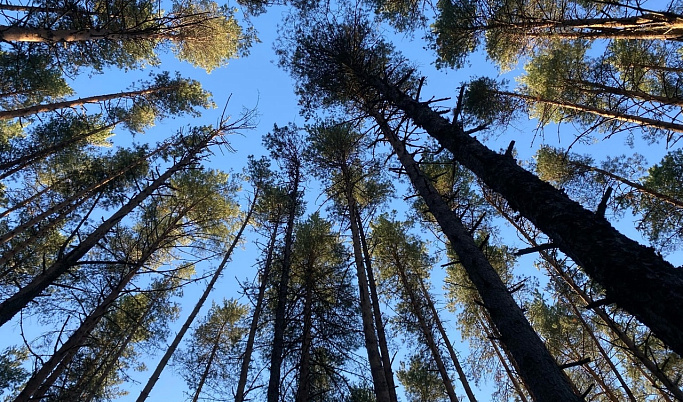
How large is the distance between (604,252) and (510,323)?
151cm

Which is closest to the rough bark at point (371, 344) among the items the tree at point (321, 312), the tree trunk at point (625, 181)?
the tree at point (321, 312)

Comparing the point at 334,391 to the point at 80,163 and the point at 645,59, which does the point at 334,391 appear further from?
the point at 645,59

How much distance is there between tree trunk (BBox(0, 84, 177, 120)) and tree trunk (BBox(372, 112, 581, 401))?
31.3ft

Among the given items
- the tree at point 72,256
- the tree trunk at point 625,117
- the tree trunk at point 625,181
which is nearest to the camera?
the tree at point 72,256

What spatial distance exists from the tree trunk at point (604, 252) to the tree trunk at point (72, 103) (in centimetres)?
1026

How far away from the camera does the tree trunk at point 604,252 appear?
6.15ft

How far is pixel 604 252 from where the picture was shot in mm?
2330

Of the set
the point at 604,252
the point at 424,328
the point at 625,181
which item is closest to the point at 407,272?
the point at 424,328

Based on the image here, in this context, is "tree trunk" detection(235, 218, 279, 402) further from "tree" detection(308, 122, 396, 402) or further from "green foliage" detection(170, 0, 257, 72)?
"green foliage" detection(170, 0, 257, 72)

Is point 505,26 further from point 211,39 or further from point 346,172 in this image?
point 211,39

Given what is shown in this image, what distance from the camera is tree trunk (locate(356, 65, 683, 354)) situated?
187 centimetres

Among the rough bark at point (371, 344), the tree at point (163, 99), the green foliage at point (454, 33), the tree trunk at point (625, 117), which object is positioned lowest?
the rough bark at point (371, 344)

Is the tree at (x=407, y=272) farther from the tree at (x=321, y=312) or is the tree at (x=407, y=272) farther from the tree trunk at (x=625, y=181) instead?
the tree trunk at (x=625, y=181)

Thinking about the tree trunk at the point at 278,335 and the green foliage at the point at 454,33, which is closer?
the tree trunk at the point at 278,335
